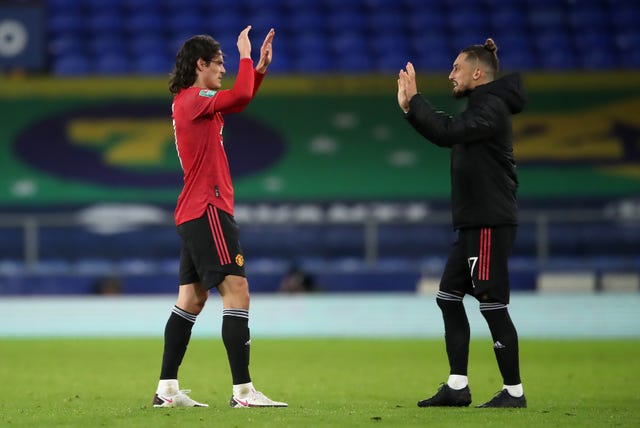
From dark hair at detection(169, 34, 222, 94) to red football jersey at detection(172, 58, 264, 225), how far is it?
0.07 m

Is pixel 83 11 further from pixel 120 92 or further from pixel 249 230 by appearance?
pixel 249 230

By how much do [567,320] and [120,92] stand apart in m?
9.16

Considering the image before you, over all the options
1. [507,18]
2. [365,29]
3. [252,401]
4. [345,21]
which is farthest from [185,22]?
[252,401]

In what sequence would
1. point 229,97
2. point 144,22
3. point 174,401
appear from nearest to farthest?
1. point 229,97
2. point 174,401
3. point 144,22

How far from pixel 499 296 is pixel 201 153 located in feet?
5.63

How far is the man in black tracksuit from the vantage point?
19.6ft

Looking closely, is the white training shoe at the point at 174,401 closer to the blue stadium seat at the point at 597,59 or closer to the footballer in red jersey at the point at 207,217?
the footballer in red jersey at the point at 207,217

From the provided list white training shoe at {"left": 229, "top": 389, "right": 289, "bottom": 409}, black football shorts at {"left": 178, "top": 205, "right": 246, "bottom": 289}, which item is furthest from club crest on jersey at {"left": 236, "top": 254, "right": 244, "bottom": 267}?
white training shoe at {"left": 229, "top": 389, "right": 289, "bottom": 409}

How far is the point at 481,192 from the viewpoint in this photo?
6.05m

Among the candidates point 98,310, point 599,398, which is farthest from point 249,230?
point 599,398

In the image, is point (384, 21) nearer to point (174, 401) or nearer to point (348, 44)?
point (348, 44)

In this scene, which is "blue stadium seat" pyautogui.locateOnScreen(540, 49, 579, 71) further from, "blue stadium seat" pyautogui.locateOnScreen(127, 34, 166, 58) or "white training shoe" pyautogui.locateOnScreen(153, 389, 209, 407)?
"white training shoe" pyautogui.locateOnScreen(153, 389, 209, 407)

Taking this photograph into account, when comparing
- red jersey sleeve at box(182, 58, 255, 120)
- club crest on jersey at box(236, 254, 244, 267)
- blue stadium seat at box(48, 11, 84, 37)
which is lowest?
club crest on jersey at box(236, 254, 244, 267)

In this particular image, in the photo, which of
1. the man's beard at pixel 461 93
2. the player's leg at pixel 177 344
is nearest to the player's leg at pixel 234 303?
the player's leg at pixel 177 344
